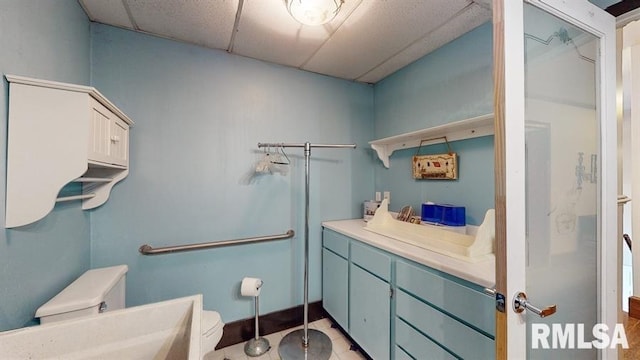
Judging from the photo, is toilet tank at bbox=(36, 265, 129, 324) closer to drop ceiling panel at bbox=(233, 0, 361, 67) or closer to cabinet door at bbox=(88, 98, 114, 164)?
cabinet door at bbox=(88, 98, 114, 164)

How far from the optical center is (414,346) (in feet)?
4.09

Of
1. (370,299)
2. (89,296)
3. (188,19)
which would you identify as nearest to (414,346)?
(370,299)

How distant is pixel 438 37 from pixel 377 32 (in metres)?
0.44

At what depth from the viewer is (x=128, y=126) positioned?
59.9 inches

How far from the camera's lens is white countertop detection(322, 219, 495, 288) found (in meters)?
0.97

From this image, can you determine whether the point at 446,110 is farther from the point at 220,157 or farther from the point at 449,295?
the point at 220,157

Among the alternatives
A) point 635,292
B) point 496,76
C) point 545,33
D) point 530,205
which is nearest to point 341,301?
point 530,205

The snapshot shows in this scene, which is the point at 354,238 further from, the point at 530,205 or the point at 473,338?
the point at 530,205

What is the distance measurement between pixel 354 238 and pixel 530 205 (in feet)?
3.48

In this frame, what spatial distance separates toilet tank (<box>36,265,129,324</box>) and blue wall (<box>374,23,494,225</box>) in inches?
80.4

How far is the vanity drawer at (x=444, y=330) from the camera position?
954 mm

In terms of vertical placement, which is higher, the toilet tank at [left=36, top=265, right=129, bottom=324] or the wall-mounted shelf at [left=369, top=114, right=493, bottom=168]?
the wall-mounted shelf at [left=369, top=114, right=493, bottom=168]

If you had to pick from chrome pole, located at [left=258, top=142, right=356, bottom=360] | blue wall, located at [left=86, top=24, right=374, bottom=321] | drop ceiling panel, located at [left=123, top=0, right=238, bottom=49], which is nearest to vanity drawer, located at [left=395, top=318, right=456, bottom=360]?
chrome pole, located at [left=258, top=142, right=356, bottom=360]

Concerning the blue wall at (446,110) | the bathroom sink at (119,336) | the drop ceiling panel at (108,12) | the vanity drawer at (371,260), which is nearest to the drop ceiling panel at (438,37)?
the blue wall at (446,110)
